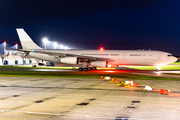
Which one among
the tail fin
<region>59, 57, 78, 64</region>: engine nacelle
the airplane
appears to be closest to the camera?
the airplane

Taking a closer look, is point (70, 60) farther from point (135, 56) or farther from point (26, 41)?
point (26, 41)

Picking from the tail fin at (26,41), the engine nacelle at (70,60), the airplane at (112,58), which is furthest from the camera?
the tail fin at (26,41)

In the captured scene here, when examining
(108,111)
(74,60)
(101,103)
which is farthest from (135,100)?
(74,60)

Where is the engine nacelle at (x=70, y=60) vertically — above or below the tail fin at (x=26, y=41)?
below

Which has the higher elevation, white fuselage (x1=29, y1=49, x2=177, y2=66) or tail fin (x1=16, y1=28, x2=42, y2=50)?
tail fin (x1=16, y1=28, x2=42, y2=50)

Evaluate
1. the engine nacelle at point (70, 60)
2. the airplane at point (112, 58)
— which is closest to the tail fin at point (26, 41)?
the airplane at point (112, 58)

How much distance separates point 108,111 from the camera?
356 inches

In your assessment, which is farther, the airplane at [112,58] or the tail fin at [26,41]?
the tail fin at [26,41]

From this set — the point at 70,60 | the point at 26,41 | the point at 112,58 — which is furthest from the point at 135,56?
the point at 26,41

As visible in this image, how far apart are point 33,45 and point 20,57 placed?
40.5m

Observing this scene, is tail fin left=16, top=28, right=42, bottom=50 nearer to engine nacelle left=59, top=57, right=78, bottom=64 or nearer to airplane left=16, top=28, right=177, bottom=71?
airplane left=16, top=28, right=177, bottom=71

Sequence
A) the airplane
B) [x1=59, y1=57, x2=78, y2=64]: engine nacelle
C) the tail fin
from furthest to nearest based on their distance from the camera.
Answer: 1. the tail fin
2. [x1=59, y1=57, x2=78, y2=64]: engine nacelle
3. the airplane

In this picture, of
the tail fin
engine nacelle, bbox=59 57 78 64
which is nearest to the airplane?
engine nacelle, bbox=59 57 78 64

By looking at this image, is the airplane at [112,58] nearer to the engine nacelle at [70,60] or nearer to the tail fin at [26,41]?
the engine nacelle at [70,60]
